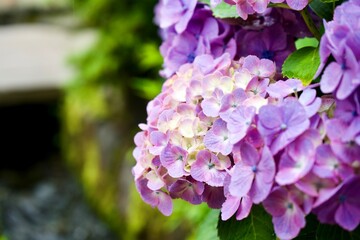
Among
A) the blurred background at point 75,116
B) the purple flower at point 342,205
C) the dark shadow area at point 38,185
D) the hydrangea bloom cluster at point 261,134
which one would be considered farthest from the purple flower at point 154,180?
the dark shadow area at point 38,185

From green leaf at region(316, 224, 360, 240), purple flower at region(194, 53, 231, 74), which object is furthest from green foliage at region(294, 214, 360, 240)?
purple flower at region(194, 53, 231, 74)

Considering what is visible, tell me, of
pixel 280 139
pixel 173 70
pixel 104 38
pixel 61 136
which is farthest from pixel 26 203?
pixel 280 139

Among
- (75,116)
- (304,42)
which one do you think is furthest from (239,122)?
(75,116)

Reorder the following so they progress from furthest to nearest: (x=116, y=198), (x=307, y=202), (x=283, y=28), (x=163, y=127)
→ (x=116, y=198) → (x=283, y=28) → (x=163, y=127) → (x=307, y=202)

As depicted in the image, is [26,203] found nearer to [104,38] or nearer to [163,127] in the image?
[104,38]

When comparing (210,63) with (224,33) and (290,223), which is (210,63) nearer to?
(224,33)

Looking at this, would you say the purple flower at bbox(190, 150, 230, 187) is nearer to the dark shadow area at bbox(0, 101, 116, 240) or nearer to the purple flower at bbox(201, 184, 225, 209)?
the purple flower at bbox(201, 184, 225, 209)

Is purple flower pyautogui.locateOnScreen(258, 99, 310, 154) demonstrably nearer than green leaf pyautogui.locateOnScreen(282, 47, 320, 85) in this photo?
Yes
